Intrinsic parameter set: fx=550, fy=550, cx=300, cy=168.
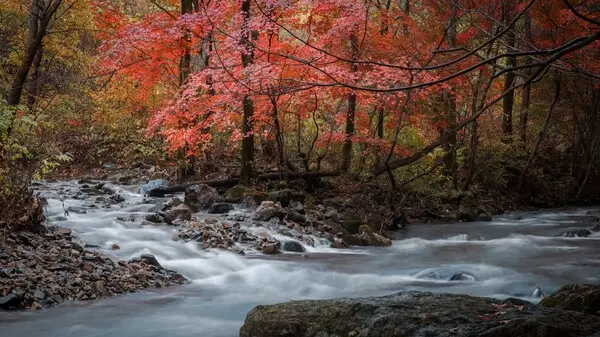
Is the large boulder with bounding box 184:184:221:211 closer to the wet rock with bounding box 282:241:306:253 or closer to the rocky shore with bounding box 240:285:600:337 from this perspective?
the wet rock with bounding box 282:241:306:253

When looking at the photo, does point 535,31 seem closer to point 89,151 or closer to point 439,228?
point 439,228

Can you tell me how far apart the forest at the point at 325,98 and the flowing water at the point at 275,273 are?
2032 mm

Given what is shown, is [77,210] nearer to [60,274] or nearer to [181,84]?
[60,274]

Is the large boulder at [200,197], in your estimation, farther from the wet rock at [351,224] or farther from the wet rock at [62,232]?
the wet rock at [62,232]

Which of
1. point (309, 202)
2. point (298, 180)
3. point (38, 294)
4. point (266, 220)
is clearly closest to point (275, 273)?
point (266, 220)

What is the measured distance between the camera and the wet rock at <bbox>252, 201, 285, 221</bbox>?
11.2 meters

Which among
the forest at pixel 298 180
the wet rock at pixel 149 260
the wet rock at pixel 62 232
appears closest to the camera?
the forest at pixel 298 180

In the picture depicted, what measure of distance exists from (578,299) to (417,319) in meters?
1.47

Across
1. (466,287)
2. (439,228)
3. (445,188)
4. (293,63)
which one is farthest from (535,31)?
(466,287)

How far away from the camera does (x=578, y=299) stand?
4176 mm

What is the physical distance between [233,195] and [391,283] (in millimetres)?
5829

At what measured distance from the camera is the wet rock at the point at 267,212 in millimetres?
11250

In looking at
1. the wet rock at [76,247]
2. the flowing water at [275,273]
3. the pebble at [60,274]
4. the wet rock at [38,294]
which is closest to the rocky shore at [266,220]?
the flowing water at [275,273]

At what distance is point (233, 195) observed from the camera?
1311cm
